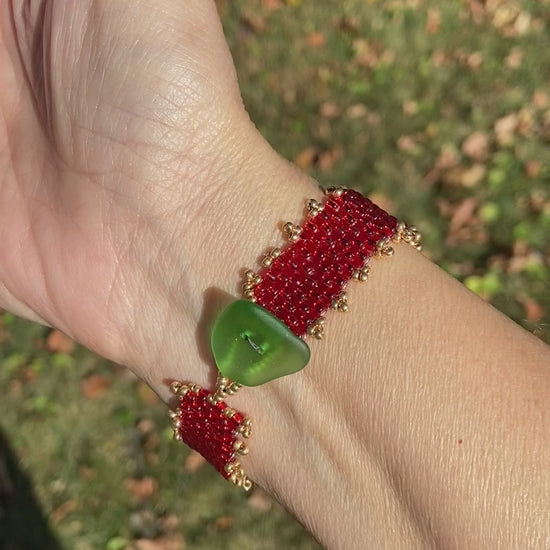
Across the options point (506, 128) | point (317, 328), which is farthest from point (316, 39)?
point (317, 328)

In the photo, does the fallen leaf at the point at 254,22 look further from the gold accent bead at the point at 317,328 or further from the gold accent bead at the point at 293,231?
the gold accent bead at the point at 317,328

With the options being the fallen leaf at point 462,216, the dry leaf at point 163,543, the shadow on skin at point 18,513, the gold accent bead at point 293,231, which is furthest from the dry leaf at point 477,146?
the shadow on skin at point 18,513

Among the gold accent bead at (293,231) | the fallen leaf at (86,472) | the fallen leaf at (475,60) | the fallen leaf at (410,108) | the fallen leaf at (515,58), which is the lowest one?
the fallen leaf at (86,472)

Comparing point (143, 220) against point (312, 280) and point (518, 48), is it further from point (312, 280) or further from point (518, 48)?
point (518, 48)

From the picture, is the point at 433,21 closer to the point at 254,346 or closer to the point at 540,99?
the point at 540,99

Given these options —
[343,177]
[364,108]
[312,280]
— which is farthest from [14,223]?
[364,108]

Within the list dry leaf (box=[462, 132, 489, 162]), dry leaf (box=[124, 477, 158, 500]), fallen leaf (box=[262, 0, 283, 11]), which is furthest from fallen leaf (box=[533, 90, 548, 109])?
dry leaf (box=[124, 477, 158, 500])

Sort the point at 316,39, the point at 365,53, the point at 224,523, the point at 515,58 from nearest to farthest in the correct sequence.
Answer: the point at 224,523
the point at 515,58
the point at 365,53
the point at 316,39
